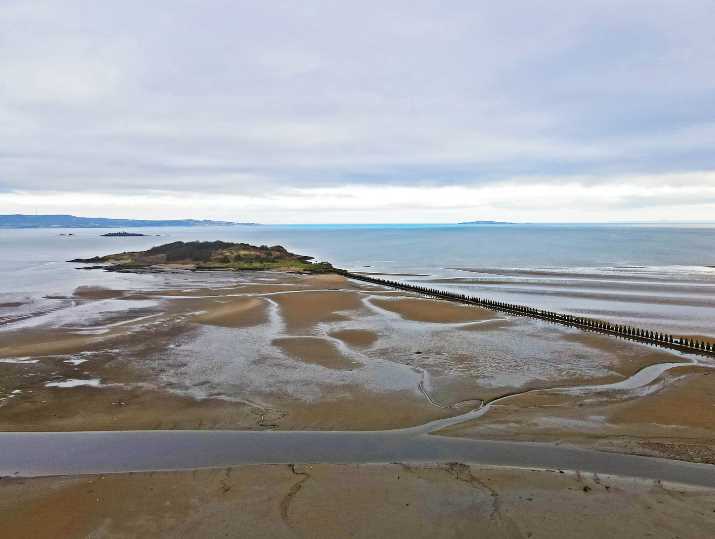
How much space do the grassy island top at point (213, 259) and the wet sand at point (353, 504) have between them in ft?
223

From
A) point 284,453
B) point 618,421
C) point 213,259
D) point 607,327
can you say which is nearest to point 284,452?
point 284,453

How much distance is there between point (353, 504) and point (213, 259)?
84.9m

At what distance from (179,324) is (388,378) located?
19.3 meters

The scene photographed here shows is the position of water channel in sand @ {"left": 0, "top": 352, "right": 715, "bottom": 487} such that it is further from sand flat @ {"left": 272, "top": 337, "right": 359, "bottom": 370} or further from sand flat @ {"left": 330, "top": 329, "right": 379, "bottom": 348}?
sand flat @ {"left": 330, "top": 329, "right": 379, "bottom": 348}

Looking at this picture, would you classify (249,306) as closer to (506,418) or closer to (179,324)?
(179,324)

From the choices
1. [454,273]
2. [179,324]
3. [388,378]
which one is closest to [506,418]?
[388,378]

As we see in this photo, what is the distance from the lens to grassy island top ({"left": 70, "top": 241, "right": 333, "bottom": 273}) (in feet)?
280

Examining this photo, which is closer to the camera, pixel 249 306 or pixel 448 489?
pixel 448 489

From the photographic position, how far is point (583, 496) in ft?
40.7

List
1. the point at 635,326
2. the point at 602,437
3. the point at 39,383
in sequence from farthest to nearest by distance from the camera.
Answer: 1. the point at 635,326
2. the point at 39,383
3. the point at 602,437

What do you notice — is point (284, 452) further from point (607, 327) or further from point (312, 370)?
point (607, 327)

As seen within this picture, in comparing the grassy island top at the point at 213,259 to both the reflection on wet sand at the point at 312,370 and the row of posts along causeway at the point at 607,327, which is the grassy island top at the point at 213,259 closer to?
the row of posts along causeway at the point at 607,327

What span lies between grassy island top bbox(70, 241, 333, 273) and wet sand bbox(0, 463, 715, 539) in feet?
223

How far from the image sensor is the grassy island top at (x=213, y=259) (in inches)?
3356
